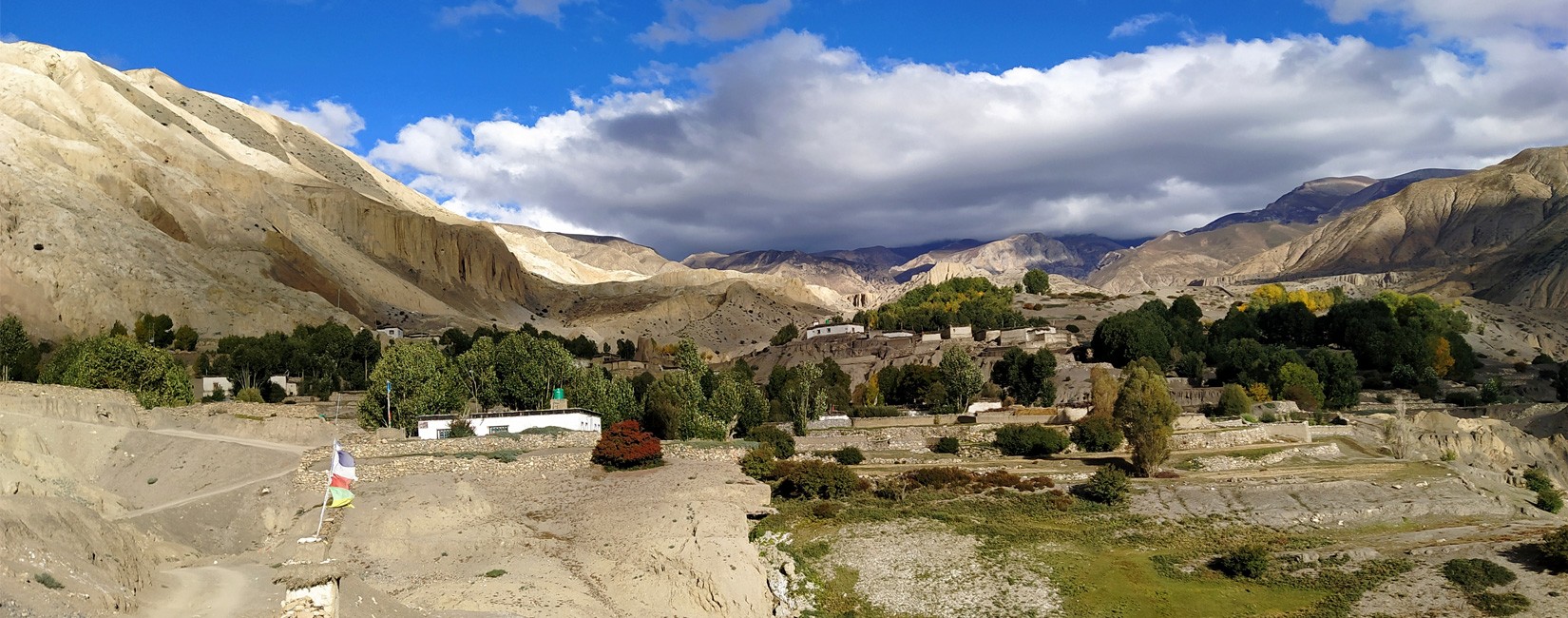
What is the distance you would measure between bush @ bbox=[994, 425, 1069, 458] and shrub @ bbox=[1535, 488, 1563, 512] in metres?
20.2

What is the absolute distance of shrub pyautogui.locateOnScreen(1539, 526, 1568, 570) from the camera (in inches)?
1378

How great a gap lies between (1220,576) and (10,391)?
1963 inches

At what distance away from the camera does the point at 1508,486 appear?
55.4 m

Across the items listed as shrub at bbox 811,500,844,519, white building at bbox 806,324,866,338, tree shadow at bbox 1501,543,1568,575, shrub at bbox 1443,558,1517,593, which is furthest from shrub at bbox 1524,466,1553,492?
white building at bbox 806,324,866,338

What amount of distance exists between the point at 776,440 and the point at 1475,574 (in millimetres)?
30433

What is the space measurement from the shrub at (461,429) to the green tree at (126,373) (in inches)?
668

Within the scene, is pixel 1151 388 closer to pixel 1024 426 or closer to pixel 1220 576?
pixel 1024 426

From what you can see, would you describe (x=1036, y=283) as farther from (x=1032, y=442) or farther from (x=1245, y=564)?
(x=1245, y=564)

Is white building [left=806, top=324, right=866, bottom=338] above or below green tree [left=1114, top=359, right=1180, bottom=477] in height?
above

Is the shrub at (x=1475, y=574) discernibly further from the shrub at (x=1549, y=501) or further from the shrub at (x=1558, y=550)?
the shrub at (x=1549, y=501)

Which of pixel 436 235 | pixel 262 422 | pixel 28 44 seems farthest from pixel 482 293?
pixel 262 422

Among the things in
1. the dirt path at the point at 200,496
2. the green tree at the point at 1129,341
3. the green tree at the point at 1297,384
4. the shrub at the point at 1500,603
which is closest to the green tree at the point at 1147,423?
the shrub at the point at 1500,603

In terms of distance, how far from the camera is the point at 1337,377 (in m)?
94.4

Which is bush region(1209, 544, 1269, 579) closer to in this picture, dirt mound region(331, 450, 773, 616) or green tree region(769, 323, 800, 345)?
dirt mound region(331, 450, 773, 616)
